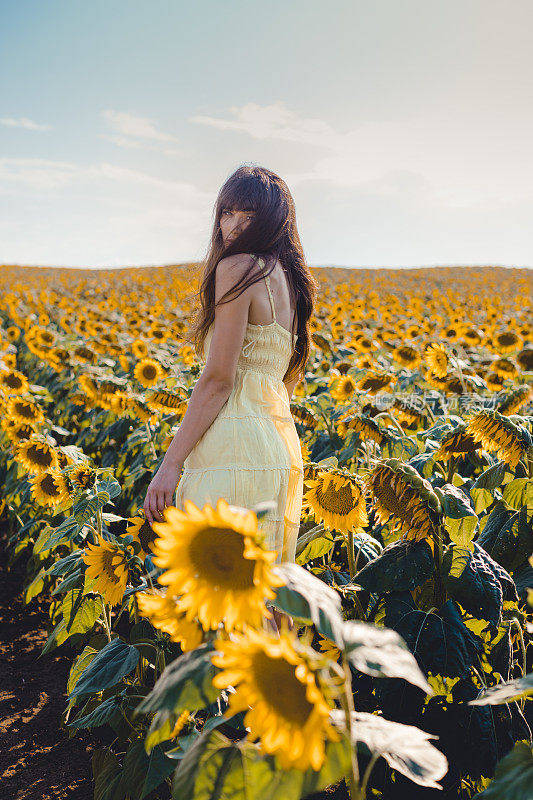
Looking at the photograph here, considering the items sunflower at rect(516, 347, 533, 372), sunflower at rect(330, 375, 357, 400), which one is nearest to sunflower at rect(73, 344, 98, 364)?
sunflower at rect(330, 375, 357, 400)

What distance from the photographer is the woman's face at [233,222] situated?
2.03 meters

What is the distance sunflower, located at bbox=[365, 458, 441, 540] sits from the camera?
1.57 m

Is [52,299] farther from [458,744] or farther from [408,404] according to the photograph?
[458,744]

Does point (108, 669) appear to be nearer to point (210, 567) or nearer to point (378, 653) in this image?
point (210, 567)

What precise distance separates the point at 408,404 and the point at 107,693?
2203mm

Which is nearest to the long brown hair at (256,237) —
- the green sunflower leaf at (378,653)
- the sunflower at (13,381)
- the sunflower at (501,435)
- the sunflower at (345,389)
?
the sunflower at (501,435)

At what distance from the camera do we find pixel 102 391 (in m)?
4.45

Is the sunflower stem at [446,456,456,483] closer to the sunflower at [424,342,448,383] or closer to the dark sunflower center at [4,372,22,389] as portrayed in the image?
the sunflower at [424,342,448,383]

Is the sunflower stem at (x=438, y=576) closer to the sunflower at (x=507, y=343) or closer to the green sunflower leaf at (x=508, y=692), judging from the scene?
the green sunflower leaf at (x=508, y=692)

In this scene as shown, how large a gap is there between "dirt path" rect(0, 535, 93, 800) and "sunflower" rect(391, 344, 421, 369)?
324cm

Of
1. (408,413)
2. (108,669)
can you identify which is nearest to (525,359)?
(408,413)

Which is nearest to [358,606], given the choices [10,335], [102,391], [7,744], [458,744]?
[458,744]

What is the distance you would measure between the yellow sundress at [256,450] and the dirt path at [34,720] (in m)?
1.15

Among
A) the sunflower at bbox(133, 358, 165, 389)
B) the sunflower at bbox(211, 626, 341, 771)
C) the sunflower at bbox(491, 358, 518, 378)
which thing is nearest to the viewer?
the sunflower at bbox(211, 626, 341, 771)
